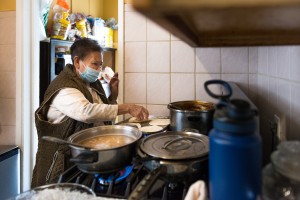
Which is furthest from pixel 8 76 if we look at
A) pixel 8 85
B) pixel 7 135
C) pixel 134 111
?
pixel 134 111

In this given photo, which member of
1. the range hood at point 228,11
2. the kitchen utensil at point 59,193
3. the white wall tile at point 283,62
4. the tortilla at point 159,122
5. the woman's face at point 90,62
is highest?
the woman's face at point 90,62

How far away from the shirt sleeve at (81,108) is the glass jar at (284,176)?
0.89m

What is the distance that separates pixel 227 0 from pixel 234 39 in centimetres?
44

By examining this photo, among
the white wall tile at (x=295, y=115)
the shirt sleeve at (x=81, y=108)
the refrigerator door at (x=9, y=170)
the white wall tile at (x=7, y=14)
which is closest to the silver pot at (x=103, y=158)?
the white wall tile at (x=295, y=115)

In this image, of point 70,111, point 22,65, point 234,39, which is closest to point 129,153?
point 234,39

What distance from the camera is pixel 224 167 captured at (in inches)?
16.6

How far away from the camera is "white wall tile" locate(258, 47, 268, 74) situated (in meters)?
1.08

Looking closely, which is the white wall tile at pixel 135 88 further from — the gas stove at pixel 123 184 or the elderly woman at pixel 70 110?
the gas stove at pixel 123 184

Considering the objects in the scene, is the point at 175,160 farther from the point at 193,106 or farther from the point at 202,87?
the point at 202,87

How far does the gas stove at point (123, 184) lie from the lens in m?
0.68

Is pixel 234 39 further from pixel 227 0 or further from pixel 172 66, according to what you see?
pixel 172 66

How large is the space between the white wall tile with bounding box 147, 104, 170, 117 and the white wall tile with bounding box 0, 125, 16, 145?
0.97 m

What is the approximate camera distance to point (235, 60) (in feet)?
4.40

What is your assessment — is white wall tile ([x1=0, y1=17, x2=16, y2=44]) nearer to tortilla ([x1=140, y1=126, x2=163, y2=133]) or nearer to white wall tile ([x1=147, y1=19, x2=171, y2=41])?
white wall tile ([x1=147, y1=19, x2=171, y2=41])
